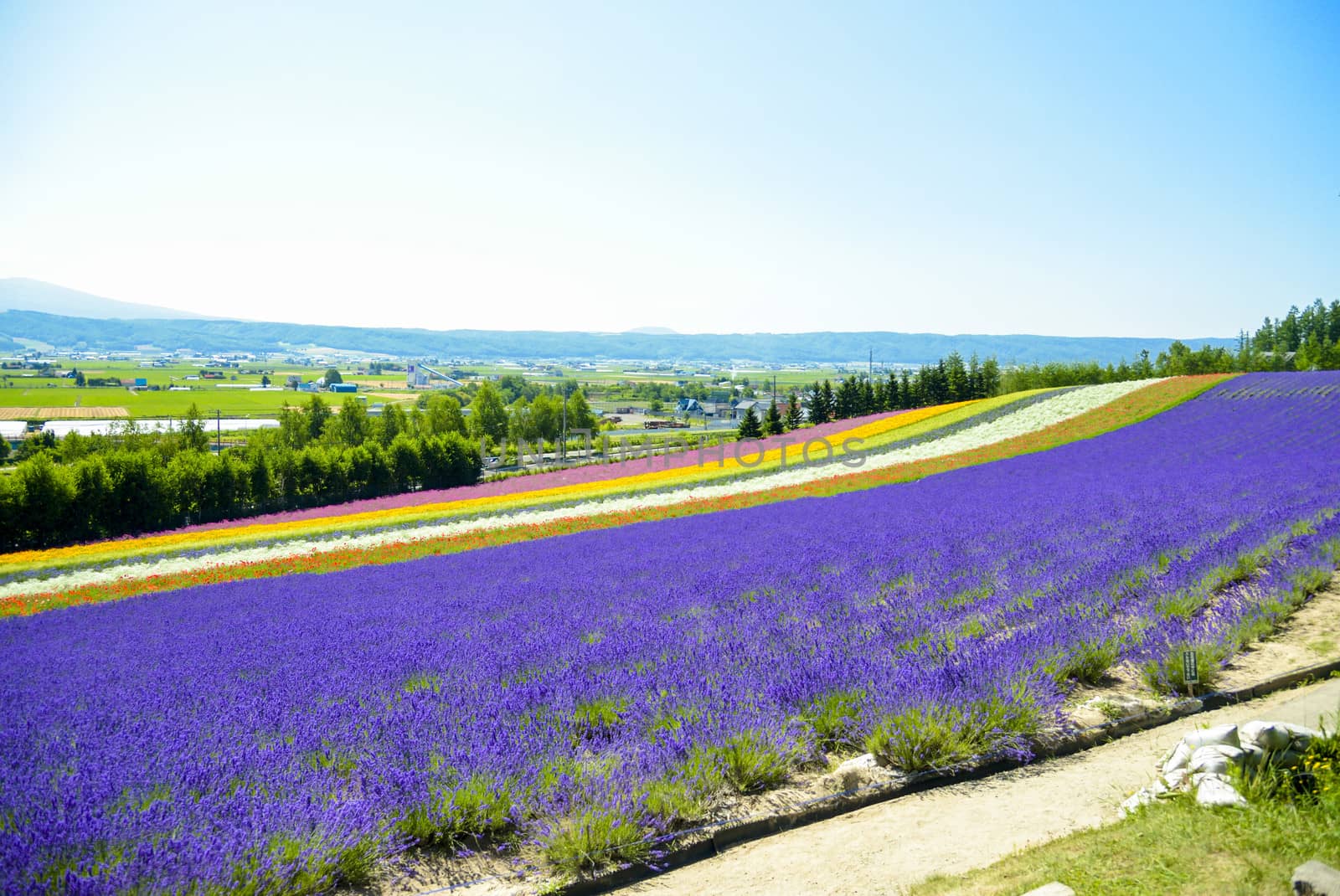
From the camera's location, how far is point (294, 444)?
61688mm

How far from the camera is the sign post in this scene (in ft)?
17.6

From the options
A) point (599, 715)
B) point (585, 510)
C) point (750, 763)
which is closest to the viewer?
point (750, 763)

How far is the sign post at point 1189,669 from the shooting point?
5.38 metres

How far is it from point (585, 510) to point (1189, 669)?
20.2 m

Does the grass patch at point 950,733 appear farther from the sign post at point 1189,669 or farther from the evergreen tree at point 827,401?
the evergreen tree at point 827,401

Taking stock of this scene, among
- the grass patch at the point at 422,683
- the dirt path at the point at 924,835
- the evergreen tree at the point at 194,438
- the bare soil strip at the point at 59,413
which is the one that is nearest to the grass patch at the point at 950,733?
the dirt path at the point at 924,835

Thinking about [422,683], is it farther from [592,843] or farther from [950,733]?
[950,733]

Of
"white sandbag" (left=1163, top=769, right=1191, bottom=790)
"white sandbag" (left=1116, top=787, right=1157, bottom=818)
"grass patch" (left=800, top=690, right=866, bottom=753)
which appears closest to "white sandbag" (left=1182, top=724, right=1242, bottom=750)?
"white sandbag" (left=1163, top=769, right=1191, bottom=790)

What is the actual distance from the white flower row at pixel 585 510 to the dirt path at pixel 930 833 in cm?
1827

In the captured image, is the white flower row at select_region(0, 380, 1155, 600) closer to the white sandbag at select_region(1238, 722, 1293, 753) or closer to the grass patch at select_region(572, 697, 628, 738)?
the grass patch at select_region(572, 697, 628, 738)

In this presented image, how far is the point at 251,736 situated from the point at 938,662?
15.5 ft

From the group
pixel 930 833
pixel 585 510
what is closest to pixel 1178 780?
pixel 930 833

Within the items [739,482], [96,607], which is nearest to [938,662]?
[96,607]

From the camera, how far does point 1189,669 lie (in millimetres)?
5391
